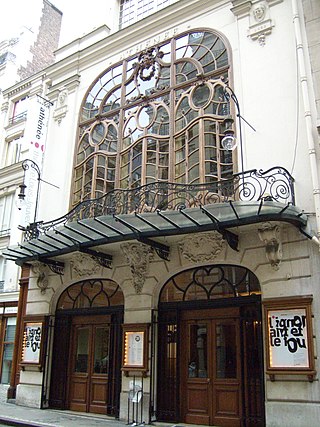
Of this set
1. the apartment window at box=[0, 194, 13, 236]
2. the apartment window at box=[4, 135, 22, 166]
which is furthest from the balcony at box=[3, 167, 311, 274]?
the apartment window at box=[4, 135, 22, 166]

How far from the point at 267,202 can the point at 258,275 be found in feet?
6.32

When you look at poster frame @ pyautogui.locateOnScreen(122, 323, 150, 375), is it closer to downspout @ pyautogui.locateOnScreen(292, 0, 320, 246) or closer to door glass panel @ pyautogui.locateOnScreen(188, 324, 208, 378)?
door glass panel @ pyautogui.locateOnScreen(188, 324, 208, 378)

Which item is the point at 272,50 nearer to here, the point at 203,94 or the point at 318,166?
the point at 203,94

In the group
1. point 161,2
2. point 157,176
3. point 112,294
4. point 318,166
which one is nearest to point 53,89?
point 161,2

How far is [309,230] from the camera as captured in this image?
1000cm

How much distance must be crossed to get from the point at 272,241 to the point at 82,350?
7111 millimetres

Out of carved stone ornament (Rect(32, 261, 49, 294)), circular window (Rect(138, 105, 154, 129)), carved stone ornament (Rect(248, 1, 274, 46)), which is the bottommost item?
carved stone ornament (Rect(32, 261, 49, 294))

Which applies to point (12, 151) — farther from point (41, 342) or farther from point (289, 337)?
point (289, 337)

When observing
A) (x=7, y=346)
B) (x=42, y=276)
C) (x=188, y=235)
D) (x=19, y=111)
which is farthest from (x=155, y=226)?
(x=19, y=111)

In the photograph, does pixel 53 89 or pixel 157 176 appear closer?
pixel 157 176

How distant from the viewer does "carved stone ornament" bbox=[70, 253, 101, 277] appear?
13.6 metres

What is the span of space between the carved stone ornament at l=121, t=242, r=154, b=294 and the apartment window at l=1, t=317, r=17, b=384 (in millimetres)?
8139

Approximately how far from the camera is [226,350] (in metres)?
11.1

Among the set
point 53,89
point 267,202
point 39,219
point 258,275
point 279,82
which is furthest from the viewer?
point 53,89
